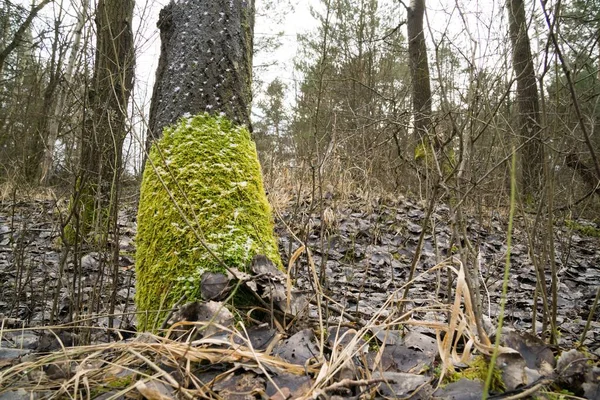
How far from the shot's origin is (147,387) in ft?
3.13

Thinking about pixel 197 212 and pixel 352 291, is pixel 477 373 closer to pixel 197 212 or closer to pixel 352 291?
pixel 197 212

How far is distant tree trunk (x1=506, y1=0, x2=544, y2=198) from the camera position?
2.01m

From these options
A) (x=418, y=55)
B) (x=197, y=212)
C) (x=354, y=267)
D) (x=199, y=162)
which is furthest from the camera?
(x=418, y=55)

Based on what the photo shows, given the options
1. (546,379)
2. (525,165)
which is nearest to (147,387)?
(546,379)

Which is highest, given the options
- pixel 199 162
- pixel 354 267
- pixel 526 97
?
pixel 526 97

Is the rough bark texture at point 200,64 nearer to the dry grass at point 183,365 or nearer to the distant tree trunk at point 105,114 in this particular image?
the distant tree trunk at point 105,114

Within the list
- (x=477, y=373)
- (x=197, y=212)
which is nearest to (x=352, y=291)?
(x=197, y=212)

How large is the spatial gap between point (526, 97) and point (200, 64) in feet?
10.4

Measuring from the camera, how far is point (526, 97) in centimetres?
369

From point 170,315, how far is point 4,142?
9559 mm

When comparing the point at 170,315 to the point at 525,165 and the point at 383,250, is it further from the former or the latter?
the point at 525,165

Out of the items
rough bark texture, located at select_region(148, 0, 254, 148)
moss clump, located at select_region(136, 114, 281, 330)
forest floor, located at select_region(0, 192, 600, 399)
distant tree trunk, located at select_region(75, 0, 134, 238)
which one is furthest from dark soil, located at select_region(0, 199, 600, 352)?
rough bark texture, located at select_region(148, 0, 254, 148)

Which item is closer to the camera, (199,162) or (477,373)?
(477,373)

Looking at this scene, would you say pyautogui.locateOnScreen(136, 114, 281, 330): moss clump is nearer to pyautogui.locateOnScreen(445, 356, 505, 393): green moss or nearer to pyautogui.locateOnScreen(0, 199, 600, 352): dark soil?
pyautogui.locateOnScreen(0, 199, 600, 352): dark soil
